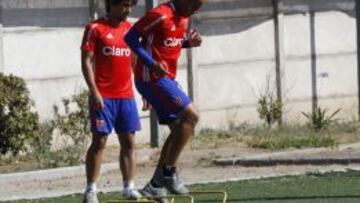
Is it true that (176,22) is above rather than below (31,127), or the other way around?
above

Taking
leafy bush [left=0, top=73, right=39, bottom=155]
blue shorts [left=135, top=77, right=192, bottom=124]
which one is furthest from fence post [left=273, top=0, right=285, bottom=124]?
blue shorts [left=135, top=77, right=192, bottom=124]

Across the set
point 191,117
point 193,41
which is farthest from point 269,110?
point 191,117

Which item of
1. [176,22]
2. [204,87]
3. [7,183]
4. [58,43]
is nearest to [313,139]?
[204,87]

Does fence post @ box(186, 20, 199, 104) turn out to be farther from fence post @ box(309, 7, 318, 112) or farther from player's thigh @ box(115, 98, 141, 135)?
player's thigh @ box(115, 98, 141, 135)

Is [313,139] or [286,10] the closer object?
[313,139]

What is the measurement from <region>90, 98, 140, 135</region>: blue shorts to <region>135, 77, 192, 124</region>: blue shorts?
0.79 ft

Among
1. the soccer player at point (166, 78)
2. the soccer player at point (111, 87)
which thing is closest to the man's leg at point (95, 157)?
the soccer player at point (111, 87)

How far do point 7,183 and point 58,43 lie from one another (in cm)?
293

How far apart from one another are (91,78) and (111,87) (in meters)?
0.30

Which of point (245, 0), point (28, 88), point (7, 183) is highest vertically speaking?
point (245, 0)

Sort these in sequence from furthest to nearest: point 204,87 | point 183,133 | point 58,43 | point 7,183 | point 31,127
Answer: point 204,87, point 58,43, point 31,127, point 7,183, point 183,133

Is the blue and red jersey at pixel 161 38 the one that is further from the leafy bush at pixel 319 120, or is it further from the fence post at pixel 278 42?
the fence post at pixel 278 42

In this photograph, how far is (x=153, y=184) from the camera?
1117 cm

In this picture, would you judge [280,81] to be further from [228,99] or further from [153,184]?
[153,184]
